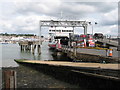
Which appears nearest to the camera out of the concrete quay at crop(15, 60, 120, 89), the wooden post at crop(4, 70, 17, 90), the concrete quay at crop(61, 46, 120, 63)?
the wooden post at crop(4, 70, 17, 90)

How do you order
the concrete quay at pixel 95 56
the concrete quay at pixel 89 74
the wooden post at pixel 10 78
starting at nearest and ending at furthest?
the wooden post at pixel 10 78, the concrete quay at pixel 89 74, the concrete quay at pixel 95 56

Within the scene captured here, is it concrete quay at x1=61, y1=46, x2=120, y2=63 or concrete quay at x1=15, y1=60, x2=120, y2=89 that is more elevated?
concrete quay at x1=61, y1=46, x2=120, y2=63

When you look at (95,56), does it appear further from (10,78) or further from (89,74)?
(10,78)

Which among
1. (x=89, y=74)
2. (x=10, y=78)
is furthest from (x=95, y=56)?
(x=10, y=78)

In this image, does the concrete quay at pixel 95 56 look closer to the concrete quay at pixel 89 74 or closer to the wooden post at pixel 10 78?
the concrete quay at pixel 89 74

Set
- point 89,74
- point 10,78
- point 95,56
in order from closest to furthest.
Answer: point 10,78
point 89,74
point 95,56

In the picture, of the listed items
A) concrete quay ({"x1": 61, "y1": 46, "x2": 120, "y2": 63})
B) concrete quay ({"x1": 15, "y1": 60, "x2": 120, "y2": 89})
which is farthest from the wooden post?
concrete quay ({"x1": 61, "y1": 46, "x2": 120, "y2": 63})

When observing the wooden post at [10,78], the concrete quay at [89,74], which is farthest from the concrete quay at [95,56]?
the wooden post at [10,78]

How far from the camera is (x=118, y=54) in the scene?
17781 millimetres

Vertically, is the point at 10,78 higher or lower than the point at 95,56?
lower

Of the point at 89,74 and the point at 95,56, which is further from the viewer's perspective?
the point at 95,56

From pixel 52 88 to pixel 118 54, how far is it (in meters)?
9.62

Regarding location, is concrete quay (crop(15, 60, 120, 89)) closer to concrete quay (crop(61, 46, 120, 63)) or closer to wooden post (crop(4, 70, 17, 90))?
concrete quay (crop(61, 46, 120, 63))

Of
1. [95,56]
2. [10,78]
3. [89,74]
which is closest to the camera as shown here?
[10,78]
